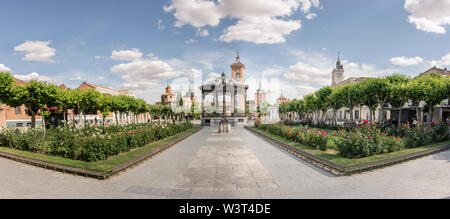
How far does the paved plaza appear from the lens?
5.01m

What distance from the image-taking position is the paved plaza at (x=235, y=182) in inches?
197

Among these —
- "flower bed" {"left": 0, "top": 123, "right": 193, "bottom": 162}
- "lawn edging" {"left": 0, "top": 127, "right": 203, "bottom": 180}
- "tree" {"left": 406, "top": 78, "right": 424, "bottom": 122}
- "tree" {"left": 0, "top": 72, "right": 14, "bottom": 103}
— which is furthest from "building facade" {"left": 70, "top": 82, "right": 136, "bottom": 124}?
"tree" {"left": 406, "top": 78, "right": 424, "bottom": 122}

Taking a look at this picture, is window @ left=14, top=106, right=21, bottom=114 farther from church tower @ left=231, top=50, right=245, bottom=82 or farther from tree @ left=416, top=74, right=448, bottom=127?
church tower @ left=231, top=50, right=245, bottom=82

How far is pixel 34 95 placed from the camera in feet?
52.0

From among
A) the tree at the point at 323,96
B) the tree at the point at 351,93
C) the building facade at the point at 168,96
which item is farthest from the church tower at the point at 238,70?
the tree at the point at 351,93

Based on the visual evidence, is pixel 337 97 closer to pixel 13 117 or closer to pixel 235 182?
pixel 235 182

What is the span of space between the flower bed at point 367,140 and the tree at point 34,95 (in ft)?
62.4

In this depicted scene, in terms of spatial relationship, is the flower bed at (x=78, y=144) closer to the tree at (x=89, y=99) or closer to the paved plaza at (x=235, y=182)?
the paved plaza at (x=235, y=182)

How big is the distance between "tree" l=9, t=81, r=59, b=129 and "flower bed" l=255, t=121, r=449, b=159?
19011 millimetres
